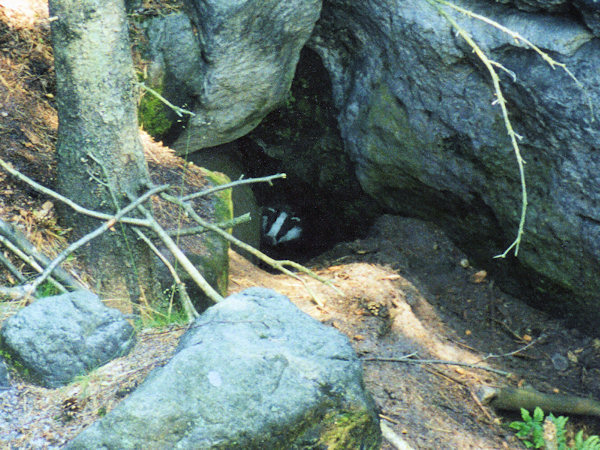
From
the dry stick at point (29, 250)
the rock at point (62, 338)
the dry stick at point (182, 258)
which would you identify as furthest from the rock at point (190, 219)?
the rock at point (62, 338)

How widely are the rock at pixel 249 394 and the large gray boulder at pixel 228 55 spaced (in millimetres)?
2879

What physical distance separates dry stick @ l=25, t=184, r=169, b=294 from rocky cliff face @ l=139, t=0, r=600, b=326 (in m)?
1.73

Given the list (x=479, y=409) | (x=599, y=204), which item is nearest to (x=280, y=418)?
(x=479, y=409)

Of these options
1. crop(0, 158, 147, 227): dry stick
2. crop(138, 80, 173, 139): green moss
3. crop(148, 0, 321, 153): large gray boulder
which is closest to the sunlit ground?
crop(148, 0, 321, 153): large gray boulder

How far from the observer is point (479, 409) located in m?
3.65

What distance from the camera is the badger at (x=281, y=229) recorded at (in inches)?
262

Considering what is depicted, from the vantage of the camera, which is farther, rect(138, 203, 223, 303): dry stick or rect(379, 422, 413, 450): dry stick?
rect(138, 203, 223, 303): dry stick

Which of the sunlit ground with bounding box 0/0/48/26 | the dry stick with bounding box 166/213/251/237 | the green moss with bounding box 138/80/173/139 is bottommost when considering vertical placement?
the dry stick with bounding box 166/213/251/237

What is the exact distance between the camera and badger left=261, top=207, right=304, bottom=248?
6660 mm

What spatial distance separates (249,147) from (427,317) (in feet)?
9.01

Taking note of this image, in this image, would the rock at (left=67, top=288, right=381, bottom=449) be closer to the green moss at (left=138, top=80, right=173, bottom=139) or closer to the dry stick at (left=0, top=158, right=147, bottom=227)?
the dry stick at (left=0, top=158, right=147, bottom=227)

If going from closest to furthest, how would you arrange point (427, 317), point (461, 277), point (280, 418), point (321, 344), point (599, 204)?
point (280, 418), point (321, 344), point (599, 204), point (427, 317), point (461, 277)

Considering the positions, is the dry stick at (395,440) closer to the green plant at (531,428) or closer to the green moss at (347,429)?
the green moss at (347,429)

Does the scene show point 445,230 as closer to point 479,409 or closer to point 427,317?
point 427,317
